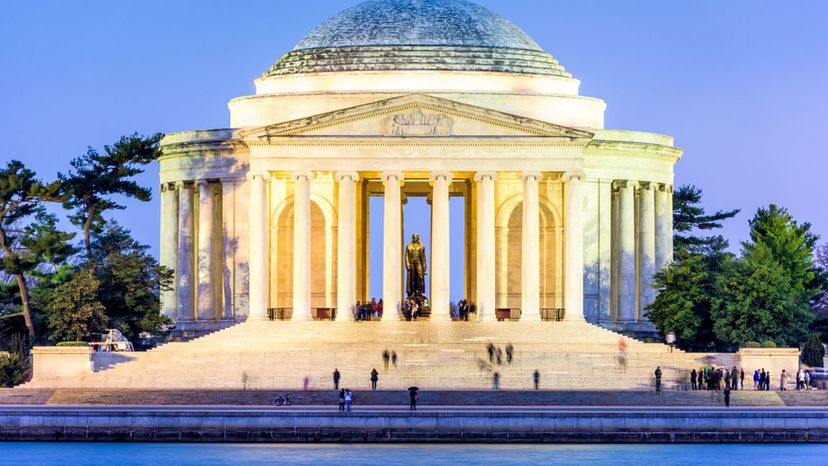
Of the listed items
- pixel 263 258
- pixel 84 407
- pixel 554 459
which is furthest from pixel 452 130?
pixel 554 459

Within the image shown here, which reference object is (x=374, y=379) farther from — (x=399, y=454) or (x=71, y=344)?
(x=399, y=454)

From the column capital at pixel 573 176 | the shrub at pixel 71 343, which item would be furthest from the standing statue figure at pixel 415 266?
the shrub at pixel 71 343

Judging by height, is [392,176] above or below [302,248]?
above

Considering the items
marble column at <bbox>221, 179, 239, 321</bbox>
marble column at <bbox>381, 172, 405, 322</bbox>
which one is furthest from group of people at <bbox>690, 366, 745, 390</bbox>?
marble column at <bbox>221, 179, 239, 321</bbox>

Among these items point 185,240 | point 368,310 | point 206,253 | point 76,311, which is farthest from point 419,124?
point 76,311

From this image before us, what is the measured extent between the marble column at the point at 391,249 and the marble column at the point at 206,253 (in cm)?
1307

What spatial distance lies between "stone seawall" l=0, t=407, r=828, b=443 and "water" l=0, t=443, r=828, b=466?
355mm

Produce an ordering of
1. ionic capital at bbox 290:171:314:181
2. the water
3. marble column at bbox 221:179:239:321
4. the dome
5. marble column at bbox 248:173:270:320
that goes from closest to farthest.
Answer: the water < ionic capital at bbox 290:171:314:181 < marble column at bbox 248:173:270:320 < marble column at bbox 221:179:239:321 < the dome

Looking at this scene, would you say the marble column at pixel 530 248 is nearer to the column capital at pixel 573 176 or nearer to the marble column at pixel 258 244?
the column capital at pixel 573 176

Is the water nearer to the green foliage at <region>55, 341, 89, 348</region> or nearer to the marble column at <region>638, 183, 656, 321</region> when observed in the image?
the green foliage at <region>55, 341, 89, 348</region>

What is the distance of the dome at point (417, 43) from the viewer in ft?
416

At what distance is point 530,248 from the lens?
388ft

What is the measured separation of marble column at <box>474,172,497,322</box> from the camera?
4641 inches

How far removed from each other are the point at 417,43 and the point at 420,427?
151ft
